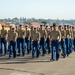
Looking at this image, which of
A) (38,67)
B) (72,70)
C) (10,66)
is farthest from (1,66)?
(72,70)

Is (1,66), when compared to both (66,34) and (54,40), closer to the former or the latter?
(54,40)

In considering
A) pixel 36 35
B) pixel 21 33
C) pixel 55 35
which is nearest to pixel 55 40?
pixel 55 35

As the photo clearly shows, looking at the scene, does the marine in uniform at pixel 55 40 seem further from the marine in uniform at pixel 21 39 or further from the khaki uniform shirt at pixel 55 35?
the marine in uniform at pixel 21 39

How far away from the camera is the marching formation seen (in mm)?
16094

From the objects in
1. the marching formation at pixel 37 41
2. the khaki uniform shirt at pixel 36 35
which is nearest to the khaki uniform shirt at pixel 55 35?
the marching formation at pixel 37 41

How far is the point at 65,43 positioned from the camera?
739 inches

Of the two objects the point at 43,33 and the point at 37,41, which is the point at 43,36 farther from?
the point at 37,41

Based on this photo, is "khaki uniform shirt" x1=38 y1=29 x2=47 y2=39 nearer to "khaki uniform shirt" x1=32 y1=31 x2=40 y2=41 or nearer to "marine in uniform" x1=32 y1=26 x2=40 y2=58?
"marine in uniform" x1=32 y1=26 x2=40 y2=58

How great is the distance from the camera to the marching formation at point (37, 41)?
16094 mm

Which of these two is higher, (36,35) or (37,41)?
(36,35)

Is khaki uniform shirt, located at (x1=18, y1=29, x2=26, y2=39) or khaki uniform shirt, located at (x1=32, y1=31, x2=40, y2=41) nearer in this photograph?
khaki uniform shirt, located at (x1=32, y1=31, x2=40, y2=41)

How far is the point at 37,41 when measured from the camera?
56.2ft

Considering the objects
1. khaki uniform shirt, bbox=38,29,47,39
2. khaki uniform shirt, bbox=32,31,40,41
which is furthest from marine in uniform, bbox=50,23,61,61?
khaki uniform shirt, bbox=38,29,47,39

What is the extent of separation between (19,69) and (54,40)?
12.0 ft
